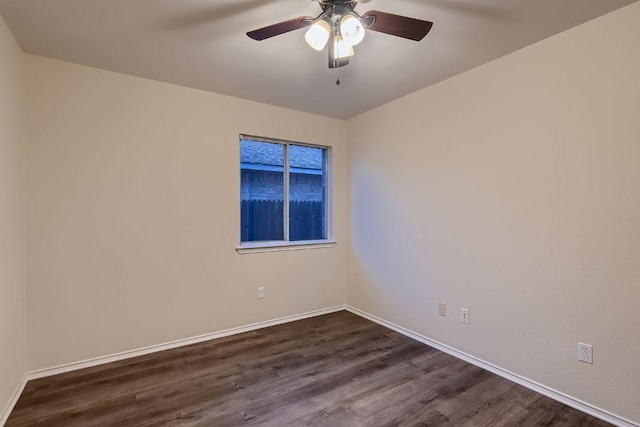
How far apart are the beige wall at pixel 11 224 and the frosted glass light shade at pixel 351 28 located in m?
2.00

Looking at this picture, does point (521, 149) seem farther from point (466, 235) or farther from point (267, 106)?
point (267, 106)

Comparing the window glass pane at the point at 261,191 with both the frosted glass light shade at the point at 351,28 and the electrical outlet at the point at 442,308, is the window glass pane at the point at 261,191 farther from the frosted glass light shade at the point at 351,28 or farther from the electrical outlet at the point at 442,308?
the frosted glass light shade at the point at 351,28

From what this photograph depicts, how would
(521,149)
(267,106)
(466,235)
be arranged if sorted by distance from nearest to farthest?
(521,149) → (466,235) → (267,106)

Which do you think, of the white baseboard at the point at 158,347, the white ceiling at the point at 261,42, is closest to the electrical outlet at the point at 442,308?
the white baseboard at the point at 158,347

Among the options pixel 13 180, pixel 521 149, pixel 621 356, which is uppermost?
pixel 521 149

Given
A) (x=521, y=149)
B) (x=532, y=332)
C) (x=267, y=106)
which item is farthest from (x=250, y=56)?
(x=532, y=332)

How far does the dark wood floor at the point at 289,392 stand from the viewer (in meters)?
1.86

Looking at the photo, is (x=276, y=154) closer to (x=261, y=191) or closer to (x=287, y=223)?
(x=261, y=191)

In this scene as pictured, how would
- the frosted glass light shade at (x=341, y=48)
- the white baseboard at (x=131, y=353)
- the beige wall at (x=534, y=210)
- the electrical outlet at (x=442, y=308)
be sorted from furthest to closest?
the electrical outlet at (x=442, y=308)
the white baseboard at (x=131, y=353)
the beige wall at (x=534, y=210)
the frosted glass light shade at (x=341, y=48)

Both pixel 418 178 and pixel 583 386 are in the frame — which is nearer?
pixel 583 386

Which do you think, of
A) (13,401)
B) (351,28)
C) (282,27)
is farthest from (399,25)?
(13,401)

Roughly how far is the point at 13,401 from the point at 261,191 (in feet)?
8.07

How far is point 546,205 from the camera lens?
6.87 feet

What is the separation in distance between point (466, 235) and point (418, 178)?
0.71 meters
